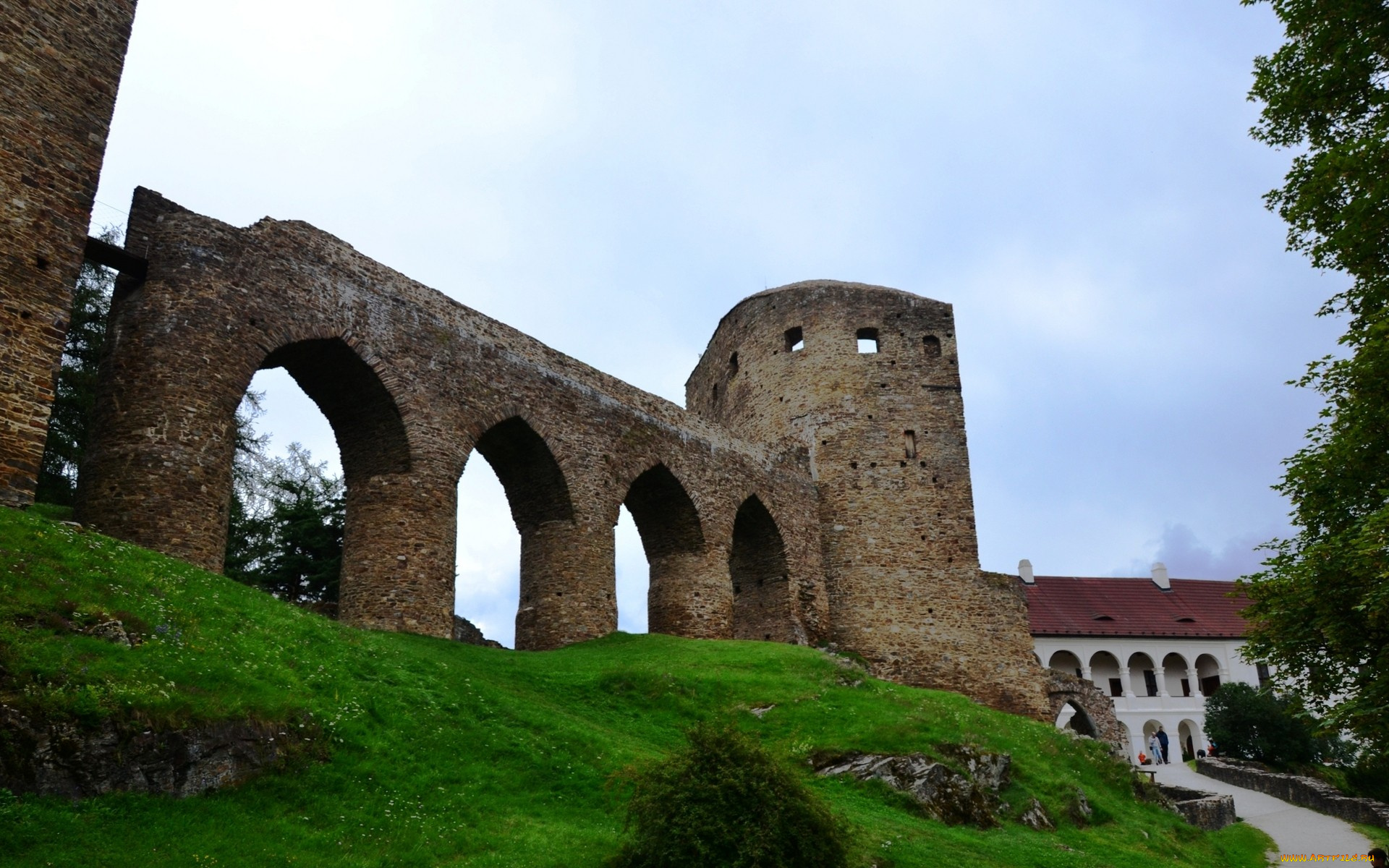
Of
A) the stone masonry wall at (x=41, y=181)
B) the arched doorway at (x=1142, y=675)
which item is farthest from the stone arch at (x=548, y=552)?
the arched doorway at (x=1142, y=675)

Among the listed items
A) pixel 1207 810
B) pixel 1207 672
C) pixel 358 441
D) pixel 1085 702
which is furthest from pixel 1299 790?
pixel 358 441

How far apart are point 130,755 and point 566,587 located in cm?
1286

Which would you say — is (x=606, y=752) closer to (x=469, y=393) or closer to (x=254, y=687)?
(x=254, y=687)

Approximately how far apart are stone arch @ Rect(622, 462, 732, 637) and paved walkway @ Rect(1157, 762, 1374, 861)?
39.3 feet

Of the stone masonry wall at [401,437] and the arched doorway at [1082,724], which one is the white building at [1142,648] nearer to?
the arched doorway at [1082,724]

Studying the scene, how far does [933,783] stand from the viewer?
13.8 m

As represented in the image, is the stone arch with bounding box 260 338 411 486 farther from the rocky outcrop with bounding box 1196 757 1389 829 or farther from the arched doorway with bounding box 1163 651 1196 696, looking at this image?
the arched doorway with bounding box 1163 651 1196 696

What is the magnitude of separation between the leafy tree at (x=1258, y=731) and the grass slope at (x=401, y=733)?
1518 centimetres

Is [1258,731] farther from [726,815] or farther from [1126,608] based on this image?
[726,815]

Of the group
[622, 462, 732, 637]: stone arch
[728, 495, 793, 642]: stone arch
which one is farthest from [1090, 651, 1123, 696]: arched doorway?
[622, 462, 732, 637]: stone arch

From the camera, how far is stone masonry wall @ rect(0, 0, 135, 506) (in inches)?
487

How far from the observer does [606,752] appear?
472 inches

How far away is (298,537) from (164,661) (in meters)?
17.4

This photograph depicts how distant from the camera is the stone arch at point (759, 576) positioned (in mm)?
26266
